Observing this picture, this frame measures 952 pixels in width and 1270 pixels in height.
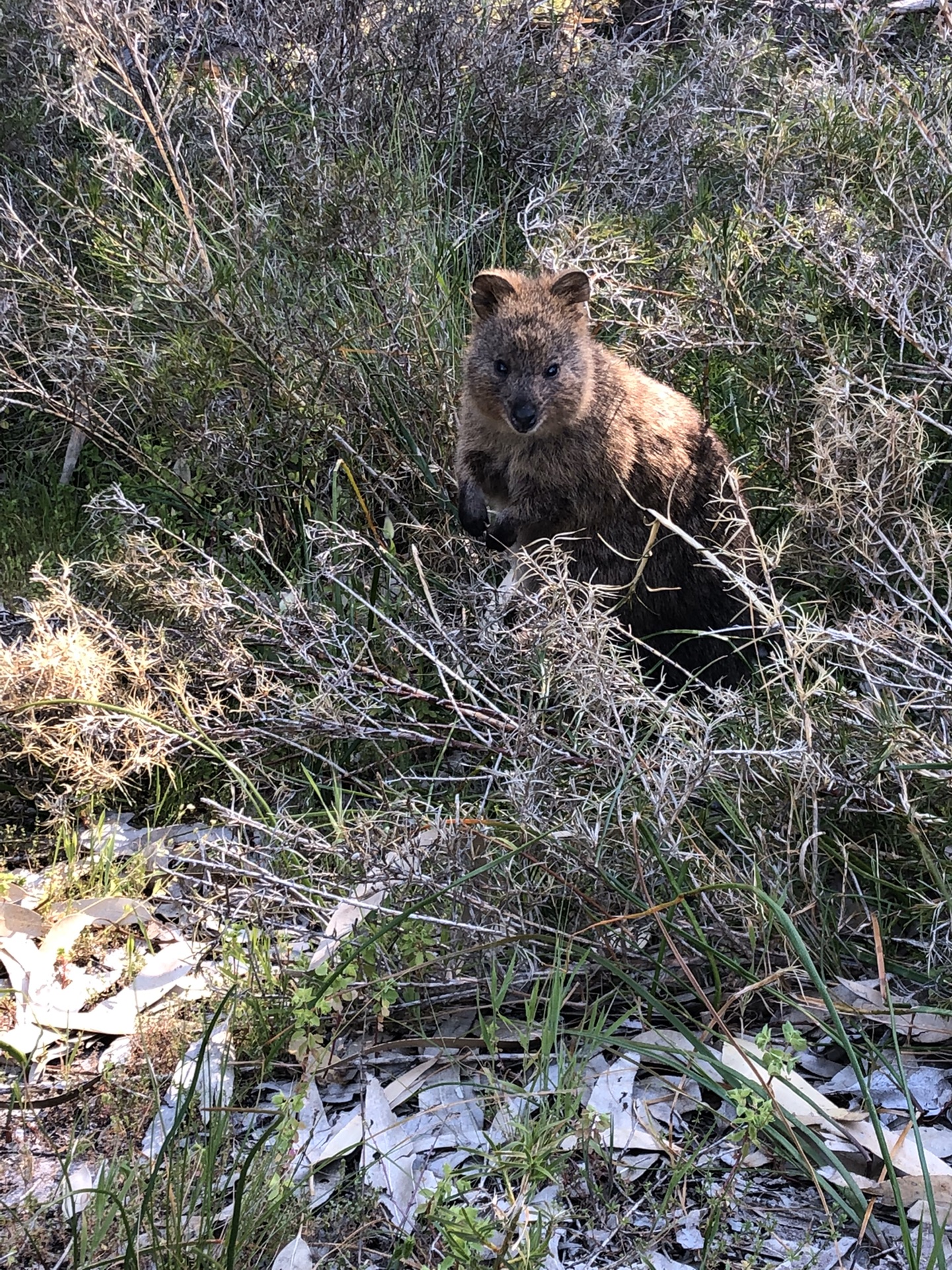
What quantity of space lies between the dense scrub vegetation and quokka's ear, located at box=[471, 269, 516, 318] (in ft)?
1.47

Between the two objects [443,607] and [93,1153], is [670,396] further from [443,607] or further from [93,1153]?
[93,1153]

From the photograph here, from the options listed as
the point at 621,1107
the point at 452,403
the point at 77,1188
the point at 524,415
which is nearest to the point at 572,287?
the point at 524,415

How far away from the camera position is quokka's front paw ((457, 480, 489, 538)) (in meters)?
5.23

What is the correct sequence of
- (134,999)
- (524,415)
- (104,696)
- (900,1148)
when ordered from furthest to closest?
(524,415) → (104,696) → (134,999) → (900,1148)

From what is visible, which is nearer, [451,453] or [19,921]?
[19,921]

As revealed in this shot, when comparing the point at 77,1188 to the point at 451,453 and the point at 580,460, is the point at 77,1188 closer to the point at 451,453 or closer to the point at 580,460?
the point at 580,460

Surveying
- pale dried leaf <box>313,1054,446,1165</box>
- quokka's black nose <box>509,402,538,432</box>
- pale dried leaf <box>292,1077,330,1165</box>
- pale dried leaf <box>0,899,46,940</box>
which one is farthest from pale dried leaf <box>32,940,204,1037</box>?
quokka's black nose <box>509,402,538,432</box>

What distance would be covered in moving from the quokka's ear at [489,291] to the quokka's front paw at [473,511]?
2.46 ft

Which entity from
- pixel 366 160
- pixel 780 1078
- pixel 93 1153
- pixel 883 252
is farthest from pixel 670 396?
pixel 93 1153

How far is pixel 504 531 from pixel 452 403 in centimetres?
86

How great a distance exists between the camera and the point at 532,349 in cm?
511

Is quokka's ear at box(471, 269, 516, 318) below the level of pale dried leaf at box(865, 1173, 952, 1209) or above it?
above

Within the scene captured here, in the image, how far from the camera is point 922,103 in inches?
239

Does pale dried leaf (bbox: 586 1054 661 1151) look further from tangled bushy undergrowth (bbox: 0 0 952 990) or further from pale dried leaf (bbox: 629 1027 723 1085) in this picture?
tangled bushy undergrowth (bbox: 0 0 952 990)
